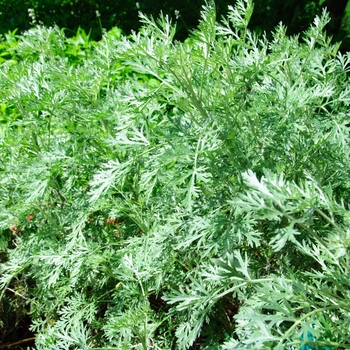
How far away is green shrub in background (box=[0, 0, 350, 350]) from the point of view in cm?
197

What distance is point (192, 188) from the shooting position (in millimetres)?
1960

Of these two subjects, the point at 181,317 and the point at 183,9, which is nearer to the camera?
the point at 181,317

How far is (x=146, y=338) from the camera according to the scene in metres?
2.30

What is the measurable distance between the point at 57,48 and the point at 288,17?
3.96 meters

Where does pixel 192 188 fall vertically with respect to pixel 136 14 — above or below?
below

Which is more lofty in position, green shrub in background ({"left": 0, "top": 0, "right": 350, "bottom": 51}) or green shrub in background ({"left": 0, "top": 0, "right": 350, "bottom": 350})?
green shrub in background ({"left": 0, "top": 0, "right": 350, "bottom": 51})

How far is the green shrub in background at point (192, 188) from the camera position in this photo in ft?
6.46

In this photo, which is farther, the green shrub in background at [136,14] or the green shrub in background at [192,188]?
the green shrub in background at [136,14]

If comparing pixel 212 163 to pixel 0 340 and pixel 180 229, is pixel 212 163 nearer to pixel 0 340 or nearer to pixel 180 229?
pixel 180 229

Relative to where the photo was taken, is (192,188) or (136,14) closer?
(192,188)

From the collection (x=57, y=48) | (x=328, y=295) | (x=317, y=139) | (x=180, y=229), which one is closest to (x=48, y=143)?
(x=57, y=48)

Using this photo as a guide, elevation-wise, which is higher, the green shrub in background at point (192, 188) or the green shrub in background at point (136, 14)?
the green shrub in background at point (136, 14)

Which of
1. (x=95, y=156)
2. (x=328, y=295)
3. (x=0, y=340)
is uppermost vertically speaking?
(x=95, y=156)

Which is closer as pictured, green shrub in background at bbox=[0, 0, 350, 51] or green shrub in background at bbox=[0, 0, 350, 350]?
green shrub in background at bbox=[0, 0, 350, 350]
